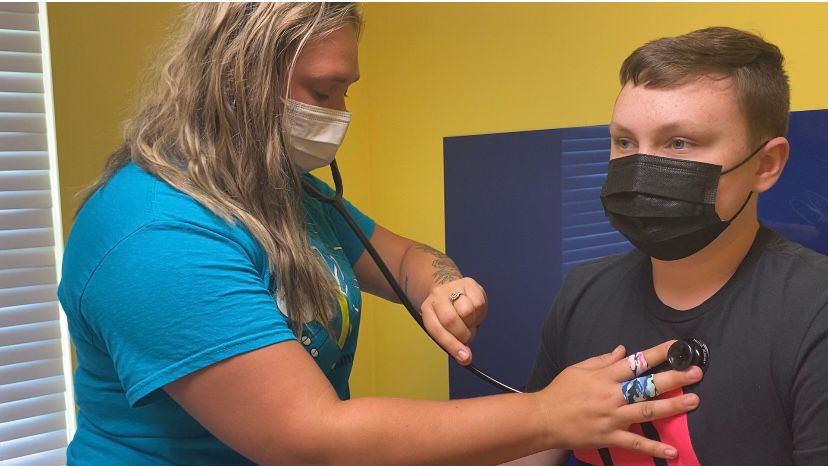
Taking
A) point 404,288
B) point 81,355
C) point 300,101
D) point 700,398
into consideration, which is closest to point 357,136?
point 404,288

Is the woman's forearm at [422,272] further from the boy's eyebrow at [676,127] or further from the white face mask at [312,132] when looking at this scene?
the boy's eyebrow at [676,127]

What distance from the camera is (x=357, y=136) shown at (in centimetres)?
239

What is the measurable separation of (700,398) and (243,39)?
2.72 ft

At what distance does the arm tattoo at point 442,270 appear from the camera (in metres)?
1.42

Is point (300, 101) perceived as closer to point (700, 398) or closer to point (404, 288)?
point (404, 288)

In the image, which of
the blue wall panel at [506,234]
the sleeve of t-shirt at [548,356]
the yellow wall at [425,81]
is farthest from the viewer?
the blue wall panel at [506,234]

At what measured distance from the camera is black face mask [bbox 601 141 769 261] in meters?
1.05

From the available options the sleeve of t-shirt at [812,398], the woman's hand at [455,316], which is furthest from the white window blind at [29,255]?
the sleeve of t-shirt at [812,398]

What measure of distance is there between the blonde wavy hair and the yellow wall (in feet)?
2.39

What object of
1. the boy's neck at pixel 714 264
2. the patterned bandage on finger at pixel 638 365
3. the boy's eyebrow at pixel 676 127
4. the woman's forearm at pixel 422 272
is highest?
the boy's eyebrow at pixel 676 127

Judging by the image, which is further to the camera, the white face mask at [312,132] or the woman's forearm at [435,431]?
the white face mask at [312,132]

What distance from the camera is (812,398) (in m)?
0.97

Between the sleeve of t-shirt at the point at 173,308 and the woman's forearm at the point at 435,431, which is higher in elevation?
the sleeve of t-shirt at the point at 173,308

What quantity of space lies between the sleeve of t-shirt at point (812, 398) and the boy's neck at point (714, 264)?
0.15 metres
